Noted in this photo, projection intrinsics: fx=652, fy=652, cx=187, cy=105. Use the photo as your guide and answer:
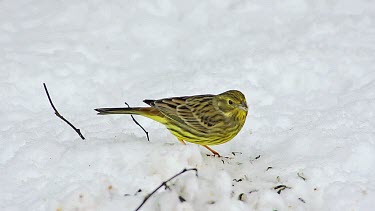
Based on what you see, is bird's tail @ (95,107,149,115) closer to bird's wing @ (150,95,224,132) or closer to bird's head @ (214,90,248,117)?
bird's wing @ (150,95,224,132)

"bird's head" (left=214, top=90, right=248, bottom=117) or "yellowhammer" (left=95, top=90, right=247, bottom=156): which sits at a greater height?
"bird's head" (left=214, top=90, right=248, bottom=117)

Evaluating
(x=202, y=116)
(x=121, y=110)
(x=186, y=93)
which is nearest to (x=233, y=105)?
(x=202, y=116)

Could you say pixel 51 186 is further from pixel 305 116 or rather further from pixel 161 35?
pixel 161 35

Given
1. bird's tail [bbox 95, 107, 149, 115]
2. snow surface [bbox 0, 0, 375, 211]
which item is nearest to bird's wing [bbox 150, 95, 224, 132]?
bird's tail [bbox 95, 107, 149, 115]

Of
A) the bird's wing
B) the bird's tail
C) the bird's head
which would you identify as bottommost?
the bird's tail

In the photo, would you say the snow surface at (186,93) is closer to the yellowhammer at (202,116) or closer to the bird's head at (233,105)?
the yellowhammer at (202,116)

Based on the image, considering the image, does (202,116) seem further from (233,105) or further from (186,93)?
(186,93)

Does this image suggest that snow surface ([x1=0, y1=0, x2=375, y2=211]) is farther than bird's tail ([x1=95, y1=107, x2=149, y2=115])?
No
